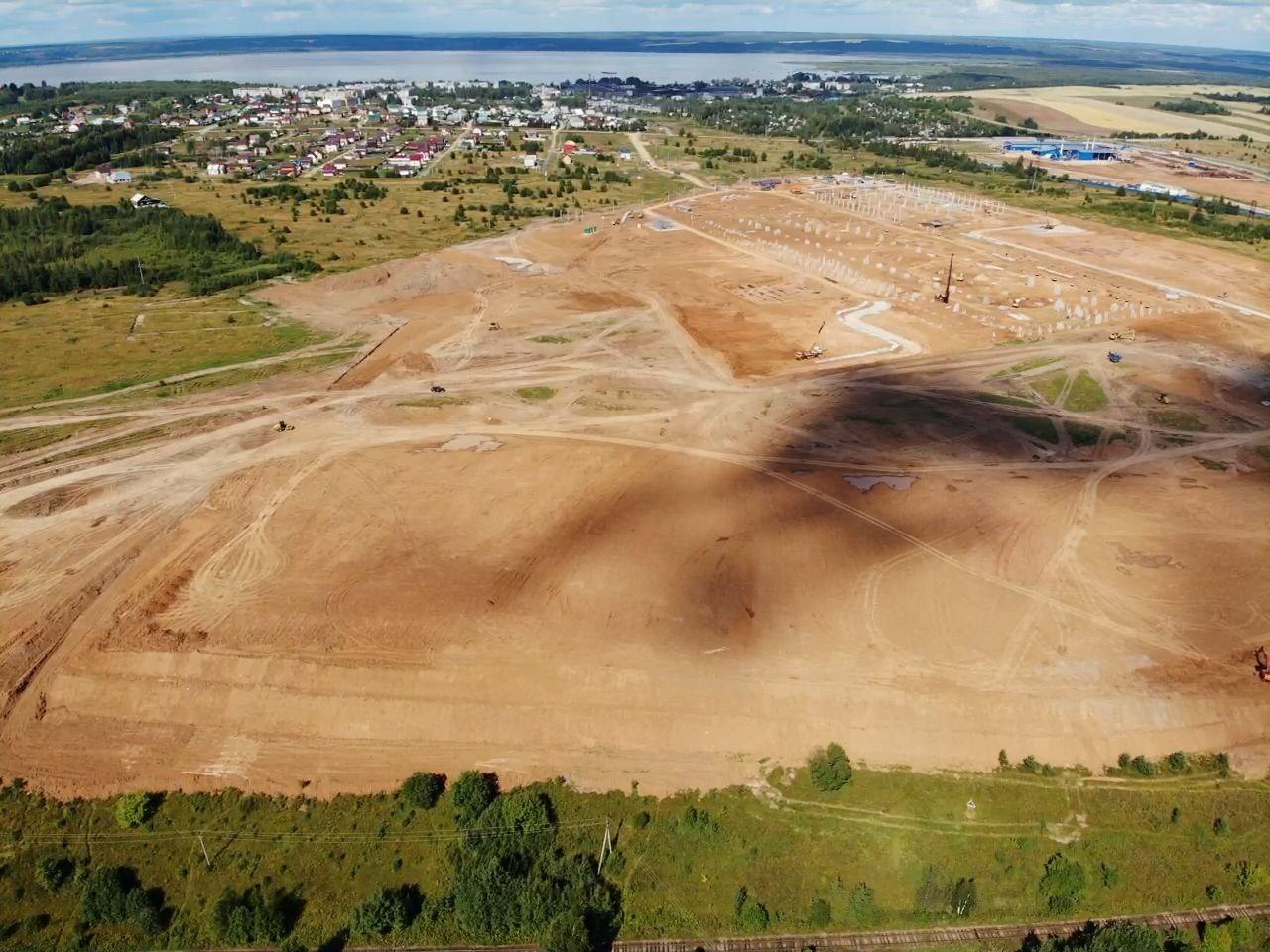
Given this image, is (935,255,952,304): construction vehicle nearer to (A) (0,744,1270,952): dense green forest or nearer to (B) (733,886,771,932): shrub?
(A) (0,744,1270,952): dense green forest

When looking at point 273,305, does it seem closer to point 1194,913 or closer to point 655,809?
point 655,809

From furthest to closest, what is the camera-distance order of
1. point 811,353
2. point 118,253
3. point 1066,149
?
1. point 1066,149
2. point 118,253
3. point 811,353

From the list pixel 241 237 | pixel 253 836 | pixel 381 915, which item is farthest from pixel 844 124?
pixel 381 915

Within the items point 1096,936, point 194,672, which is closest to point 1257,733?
point 1096,936

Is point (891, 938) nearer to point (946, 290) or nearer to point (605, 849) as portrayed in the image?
point (605, 849)

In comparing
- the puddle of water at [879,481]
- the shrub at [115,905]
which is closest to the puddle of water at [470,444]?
the puddle of water at [879,481]

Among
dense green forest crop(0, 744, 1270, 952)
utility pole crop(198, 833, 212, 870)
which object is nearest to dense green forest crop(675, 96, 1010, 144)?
dense green forest crop(0, 744, 1270, 952)
